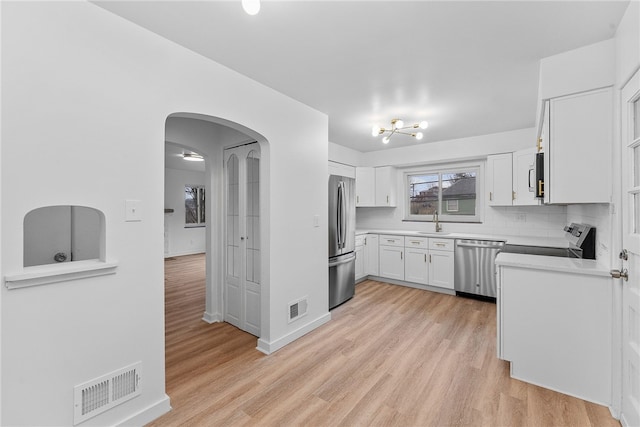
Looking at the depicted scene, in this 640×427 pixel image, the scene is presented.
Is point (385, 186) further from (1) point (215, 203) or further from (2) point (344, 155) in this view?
(1) point (215, 203)

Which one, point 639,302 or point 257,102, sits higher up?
point 257,102

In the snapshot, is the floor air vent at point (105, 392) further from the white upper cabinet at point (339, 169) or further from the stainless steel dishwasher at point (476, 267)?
the stainless steel dishwasher at point (476, 267)

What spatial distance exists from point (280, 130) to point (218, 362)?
223cm

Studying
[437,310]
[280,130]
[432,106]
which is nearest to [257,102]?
[280,130]

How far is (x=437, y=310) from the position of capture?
3.69 meters

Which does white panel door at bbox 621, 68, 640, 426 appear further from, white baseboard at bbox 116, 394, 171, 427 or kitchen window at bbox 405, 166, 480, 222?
kitchen window at bbox 405, 166, 480, 222

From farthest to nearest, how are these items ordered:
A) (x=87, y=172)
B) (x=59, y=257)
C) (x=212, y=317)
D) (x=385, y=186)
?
(x=385, y=186), (x=212, y=317), (x=59, y=257), (x=87, y=172)

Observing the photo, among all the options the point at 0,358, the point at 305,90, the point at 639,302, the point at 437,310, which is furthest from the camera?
the point at 437,310

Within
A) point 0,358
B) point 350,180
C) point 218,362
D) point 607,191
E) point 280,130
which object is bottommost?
point 218,362

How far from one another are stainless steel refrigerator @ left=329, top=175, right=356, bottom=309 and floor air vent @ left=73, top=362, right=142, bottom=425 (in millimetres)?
2336

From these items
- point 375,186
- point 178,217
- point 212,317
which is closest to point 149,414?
point 212,317

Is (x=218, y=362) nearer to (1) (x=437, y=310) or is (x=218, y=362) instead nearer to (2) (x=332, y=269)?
(2) (x=332, y=269)

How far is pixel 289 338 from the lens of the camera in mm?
2824

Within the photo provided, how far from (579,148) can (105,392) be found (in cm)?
345
